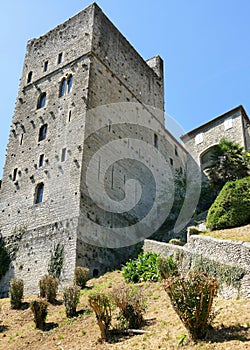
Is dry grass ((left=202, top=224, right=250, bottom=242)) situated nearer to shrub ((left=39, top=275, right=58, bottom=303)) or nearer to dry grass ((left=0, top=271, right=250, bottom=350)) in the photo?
dry grass ((left=0, top=271, right=250, bottom=350))

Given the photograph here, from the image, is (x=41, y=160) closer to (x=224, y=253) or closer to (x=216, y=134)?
(x=224, y=253)

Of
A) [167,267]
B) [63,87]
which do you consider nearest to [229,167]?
[167,267]

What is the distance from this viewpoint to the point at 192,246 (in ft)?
41.6

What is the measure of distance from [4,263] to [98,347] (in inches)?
437

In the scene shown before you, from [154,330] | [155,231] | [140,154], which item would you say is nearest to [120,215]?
[155,231]

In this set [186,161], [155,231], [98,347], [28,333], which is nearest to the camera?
[98,347]

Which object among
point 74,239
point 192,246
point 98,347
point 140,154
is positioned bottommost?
point 98,347

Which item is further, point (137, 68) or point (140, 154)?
point (137, 68)

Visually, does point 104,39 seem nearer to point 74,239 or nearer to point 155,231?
point 155,231

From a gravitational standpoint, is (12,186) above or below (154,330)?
above

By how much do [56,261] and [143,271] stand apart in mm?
4650

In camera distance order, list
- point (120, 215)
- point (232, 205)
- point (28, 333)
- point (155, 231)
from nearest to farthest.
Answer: point (28, 333), point (232, 205), point (120, 215), point (155, 231)

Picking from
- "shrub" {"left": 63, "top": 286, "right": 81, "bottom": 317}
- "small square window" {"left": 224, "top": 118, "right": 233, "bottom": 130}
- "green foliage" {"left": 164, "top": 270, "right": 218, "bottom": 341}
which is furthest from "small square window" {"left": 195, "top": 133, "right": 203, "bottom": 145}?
"green foliage" {"left": 164, "top": 270, "right": 218, "bottom": 341}

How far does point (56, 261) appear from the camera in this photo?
653 inches
